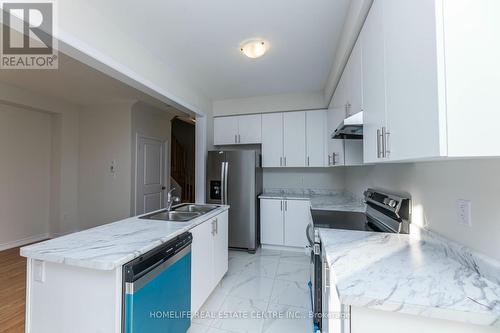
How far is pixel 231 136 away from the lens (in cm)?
381

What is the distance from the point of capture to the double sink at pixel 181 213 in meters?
2.04

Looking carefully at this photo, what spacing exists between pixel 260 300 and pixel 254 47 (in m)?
2.49

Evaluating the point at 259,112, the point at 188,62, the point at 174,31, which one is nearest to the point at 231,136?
the point at 259,112

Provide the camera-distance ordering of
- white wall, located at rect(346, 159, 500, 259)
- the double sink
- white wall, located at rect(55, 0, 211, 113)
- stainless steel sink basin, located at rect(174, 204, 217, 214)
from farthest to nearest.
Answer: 1. stainless steel sink basin, located at rect(174, 204, 217, 214)
2. the double sink
3. white wall, located at rect(55, 0, 211, 113)
4. white wall, located at rect(346, 159, 500, 259)

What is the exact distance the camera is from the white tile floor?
1.83 meters

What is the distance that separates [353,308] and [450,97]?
78cm

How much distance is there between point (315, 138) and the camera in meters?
3.47

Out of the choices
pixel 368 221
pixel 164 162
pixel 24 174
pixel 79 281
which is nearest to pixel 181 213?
pixel 79 281

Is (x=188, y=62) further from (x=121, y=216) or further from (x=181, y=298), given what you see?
(x=121, y=216)

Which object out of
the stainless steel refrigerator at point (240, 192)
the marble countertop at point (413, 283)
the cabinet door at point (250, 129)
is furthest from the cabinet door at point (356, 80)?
the cabinet door at point (250, 129)

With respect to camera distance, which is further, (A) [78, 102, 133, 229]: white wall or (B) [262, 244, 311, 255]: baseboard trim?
(A) [78, 102, 133, 229]: white wall

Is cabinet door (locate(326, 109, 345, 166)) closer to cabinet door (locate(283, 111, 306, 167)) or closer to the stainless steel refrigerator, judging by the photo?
cabinet door (locate(283, 111, 306, 167))

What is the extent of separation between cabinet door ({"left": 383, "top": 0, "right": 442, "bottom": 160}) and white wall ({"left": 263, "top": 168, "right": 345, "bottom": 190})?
282cm

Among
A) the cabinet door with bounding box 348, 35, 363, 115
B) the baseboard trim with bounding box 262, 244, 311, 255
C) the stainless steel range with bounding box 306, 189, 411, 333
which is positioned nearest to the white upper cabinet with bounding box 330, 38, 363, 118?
the cabinet door with bounding box 348, 35, 363, 115
